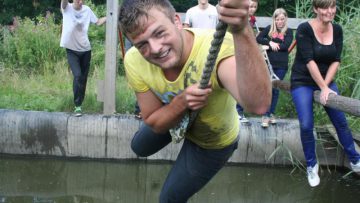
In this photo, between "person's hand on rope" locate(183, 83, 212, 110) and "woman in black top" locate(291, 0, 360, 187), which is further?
"woman in black top" locate(291, 0, 360, 187)

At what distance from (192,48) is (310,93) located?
220 centimetres

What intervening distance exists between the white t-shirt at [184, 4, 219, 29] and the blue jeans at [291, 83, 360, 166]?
199cm

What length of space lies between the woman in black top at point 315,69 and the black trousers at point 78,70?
2570 mm

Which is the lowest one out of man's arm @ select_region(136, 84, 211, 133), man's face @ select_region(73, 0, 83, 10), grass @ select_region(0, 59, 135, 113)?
grass @ select_region(0, 59, 135, 113)

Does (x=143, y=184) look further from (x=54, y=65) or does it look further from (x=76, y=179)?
(x=54, y=65)

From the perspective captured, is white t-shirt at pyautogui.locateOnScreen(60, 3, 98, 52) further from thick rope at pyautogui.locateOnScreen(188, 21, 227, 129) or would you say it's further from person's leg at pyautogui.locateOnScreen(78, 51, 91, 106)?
thick rope at pyautogui.locateOnScreen(188, 21, 227, 129)

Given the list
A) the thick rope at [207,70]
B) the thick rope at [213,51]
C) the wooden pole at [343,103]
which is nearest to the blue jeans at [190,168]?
the thick rope at [207,70]

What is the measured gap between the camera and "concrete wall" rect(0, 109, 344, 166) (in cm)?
533

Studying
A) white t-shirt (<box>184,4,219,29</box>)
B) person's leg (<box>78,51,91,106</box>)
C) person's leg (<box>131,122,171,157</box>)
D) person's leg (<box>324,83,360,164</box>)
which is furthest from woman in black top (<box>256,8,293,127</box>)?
person's leg (<box>131,122,171,157</box>)

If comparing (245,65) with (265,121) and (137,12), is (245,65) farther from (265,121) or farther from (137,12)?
(265,121)

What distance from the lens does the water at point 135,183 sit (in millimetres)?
4477

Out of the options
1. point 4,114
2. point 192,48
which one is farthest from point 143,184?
point 192,48

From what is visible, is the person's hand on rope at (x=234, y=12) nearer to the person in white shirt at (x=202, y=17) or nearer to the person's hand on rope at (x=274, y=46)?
the person's hand on rope at (x=274, y=46)

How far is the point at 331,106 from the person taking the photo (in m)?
3.91
